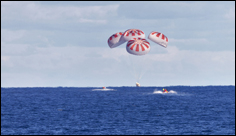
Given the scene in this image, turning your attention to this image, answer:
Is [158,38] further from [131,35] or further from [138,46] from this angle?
[131,35]

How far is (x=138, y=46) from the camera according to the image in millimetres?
77438

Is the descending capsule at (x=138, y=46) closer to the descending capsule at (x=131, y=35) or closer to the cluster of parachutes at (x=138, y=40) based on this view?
the cluster of parachutes at (x=138, y=40)

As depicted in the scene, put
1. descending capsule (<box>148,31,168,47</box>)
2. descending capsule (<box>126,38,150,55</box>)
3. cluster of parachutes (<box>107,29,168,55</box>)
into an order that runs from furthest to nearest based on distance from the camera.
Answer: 1. descending capsule (<box>148,31,168,47</box>)
2. cluster of parachutes (<box>107,29,168,55</box>)
3. descending capsule (<box>126,38,150,55</box>)

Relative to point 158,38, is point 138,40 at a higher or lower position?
lower

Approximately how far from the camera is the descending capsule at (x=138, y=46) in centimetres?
7735

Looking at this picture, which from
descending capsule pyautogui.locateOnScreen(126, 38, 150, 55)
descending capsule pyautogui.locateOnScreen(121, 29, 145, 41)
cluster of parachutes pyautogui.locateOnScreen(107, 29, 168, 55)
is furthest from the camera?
descending capsule pyautogui.locateOnScreen(121, 29, 145, 41)

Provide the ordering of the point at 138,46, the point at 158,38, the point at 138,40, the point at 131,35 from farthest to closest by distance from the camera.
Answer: the point at 158,38
the point at 138,40
the point at 131,35
the point at 138,46

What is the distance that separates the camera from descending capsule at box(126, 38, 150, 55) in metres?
77.3

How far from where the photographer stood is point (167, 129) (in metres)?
60.1

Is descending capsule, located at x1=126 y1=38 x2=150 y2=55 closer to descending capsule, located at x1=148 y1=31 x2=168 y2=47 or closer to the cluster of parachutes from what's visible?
the cluster of parachutes

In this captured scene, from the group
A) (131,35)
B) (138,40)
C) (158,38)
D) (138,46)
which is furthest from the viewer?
(158,38)

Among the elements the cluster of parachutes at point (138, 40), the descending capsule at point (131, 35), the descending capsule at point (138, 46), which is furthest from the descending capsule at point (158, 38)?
the descending capsule at point (131, 35)

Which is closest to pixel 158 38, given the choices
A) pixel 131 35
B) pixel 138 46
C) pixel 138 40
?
pixel 138 40

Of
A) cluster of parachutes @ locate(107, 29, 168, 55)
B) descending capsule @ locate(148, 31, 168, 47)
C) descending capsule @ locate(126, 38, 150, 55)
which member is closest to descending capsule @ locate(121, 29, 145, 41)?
cluster of parachutes @ locate(107, 29, 168, 55)
